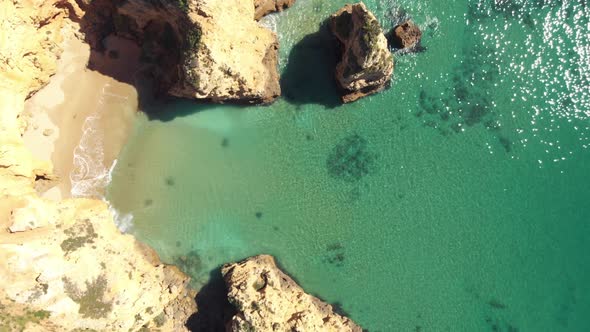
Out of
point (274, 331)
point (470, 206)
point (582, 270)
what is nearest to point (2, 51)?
point (274, 331)

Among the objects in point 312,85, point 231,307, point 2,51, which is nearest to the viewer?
point 2,51

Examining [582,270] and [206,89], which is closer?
[206,89]

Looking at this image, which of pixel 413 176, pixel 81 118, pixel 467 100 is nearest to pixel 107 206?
pixel 81 118

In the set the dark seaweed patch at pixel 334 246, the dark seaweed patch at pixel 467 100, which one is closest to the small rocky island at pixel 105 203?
the dark seaweed patch at pixel 334 246

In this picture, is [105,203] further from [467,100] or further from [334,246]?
[467,100]

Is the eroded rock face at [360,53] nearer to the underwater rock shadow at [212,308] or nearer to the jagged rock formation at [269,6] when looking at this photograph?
the jagged rock formation at [269,6]

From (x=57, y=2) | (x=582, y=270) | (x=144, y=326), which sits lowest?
(x=144, y=326)

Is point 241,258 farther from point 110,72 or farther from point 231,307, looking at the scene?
point 110,72
